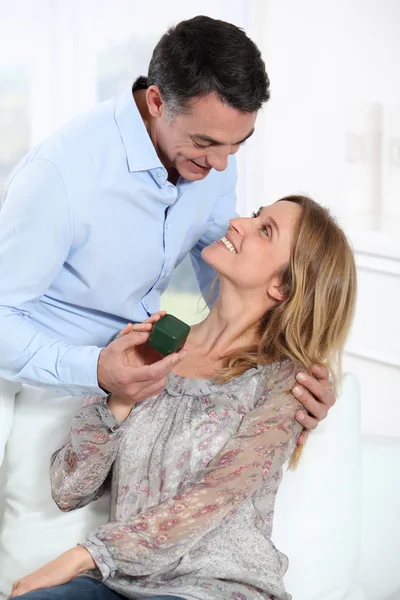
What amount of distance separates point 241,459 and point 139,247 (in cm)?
61

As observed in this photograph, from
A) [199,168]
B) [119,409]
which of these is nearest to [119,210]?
[199,168]

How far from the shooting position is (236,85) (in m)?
1.79

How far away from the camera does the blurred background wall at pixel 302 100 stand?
12.4 ft

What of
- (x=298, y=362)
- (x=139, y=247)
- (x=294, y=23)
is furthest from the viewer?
(x=294, y=23)

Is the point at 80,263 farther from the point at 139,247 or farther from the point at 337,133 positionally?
the point at 337,133

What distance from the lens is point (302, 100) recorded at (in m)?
4.25

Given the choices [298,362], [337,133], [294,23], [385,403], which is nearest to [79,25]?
[294,23]

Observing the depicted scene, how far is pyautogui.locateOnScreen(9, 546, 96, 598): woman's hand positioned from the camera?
64.2 inches

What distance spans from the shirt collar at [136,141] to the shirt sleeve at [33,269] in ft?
0.63

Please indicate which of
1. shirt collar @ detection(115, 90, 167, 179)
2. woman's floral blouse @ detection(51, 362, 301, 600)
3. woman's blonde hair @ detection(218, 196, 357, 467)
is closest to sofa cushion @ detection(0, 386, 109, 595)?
woman's floral blouse @ detection(51, 362, 301, 600)

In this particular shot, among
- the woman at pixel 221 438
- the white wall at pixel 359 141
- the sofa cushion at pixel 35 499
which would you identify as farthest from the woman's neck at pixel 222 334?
the white wall at pixel 359 141

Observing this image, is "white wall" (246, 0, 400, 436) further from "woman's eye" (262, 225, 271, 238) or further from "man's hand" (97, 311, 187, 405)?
"man's hand" (97, 311, 187, 405)

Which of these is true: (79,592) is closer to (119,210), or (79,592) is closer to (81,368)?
(81,368)

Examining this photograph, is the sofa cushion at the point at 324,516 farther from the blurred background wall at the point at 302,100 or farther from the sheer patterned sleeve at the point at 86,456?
the blurred background wall at the point at 302,100
